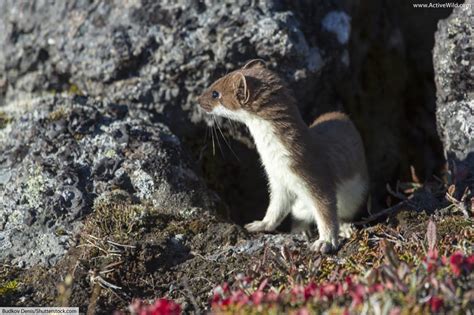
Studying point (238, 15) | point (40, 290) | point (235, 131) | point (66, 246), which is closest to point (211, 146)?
point (235, 131)

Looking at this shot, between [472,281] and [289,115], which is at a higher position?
[289,115]

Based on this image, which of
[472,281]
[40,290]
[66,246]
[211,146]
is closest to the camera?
[472,281]

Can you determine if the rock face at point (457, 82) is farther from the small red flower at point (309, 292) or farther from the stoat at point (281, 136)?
the small red flower at point (309, 292)

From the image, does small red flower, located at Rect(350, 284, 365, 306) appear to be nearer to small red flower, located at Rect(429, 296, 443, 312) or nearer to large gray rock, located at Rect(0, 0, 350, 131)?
small red flower, located at Rect(429, 296, 443, 312)

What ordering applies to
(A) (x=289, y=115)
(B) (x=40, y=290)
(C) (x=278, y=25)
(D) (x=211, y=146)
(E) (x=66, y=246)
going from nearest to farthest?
1. (B) (x=40, y=290)
2. (E) (x=66, y=246)
3. (A) (x=289, y=115)
4. (C) (x=278, y=25)
5. (D) (x=211, y=146)

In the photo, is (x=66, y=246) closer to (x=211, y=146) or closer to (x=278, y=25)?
(x=211, y=146)

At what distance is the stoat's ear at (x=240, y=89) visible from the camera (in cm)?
522

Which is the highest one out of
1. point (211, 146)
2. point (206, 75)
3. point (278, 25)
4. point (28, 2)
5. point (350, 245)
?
point (28, 2)

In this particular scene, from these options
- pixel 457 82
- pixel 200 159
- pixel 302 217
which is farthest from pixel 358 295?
pixel 200 159

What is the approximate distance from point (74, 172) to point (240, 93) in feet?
4.69

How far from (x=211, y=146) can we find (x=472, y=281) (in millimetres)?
3496

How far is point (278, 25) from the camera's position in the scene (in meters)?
6.04

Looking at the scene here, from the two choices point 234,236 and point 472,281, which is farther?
point 234,236

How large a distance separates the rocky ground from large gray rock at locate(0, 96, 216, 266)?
1 centimetres
